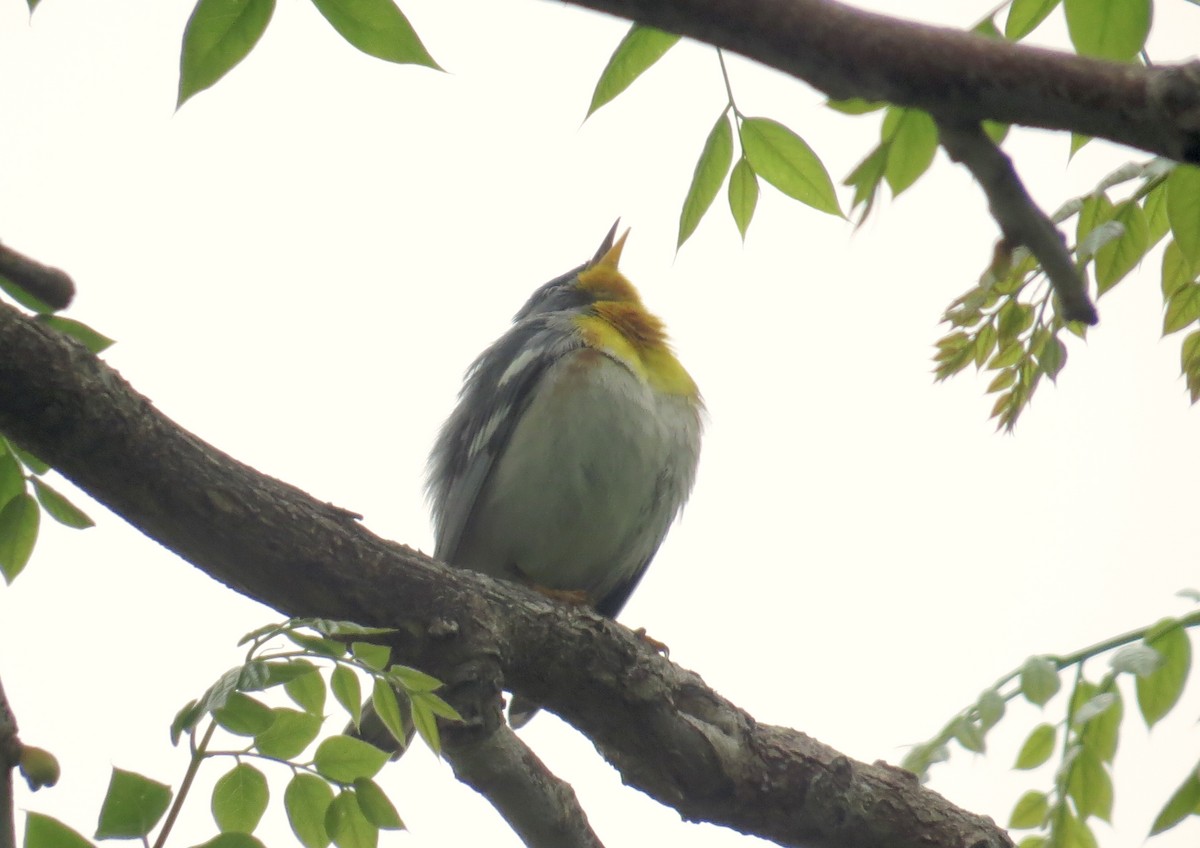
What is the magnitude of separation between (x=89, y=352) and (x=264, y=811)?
108 centimetres

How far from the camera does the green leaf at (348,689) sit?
220cm

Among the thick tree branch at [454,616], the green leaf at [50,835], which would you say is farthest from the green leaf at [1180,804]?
the green leaf at [50,835]

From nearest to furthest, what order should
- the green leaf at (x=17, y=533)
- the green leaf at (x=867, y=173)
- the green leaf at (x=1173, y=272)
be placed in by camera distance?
the green leaf at (x=867, y=173) → the green leaf at (x=17, y=533) → the green leaf at (x=1173, y=272)

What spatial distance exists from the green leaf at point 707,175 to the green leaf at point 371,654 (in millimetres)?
910

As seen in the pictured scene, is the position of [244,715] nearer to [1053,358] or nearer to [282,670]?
[282,670]

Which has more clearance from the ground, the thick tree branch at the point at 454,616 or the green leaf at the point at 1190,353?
the green leaf at the point at 1190,353

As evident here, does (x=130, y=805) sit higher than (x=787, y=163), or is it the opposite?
(x=787, y=163)

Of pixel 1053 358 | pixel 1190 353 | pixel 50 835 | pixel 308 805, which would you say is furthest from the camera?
pixel 1190 353

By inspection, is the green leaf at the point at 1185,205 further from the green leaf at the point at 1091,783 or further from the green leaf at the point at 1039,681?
the green leaf at the point at 1091,783

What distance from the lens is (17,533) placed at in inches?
102

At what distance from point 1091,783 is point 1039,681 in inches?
18.2

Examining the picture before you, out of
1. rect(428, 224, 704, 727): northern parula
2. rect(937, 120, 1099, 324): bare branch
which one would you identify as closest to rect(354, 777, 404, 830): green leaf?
rect(937, 120, 1099, 324): bare branch

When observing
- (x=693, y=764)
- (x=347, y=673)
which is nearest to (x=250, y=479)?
(x=347, y=673)

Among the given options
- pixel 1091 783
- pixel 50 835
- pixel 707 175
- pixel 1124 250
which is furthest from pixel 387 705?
pixel 1124 250
